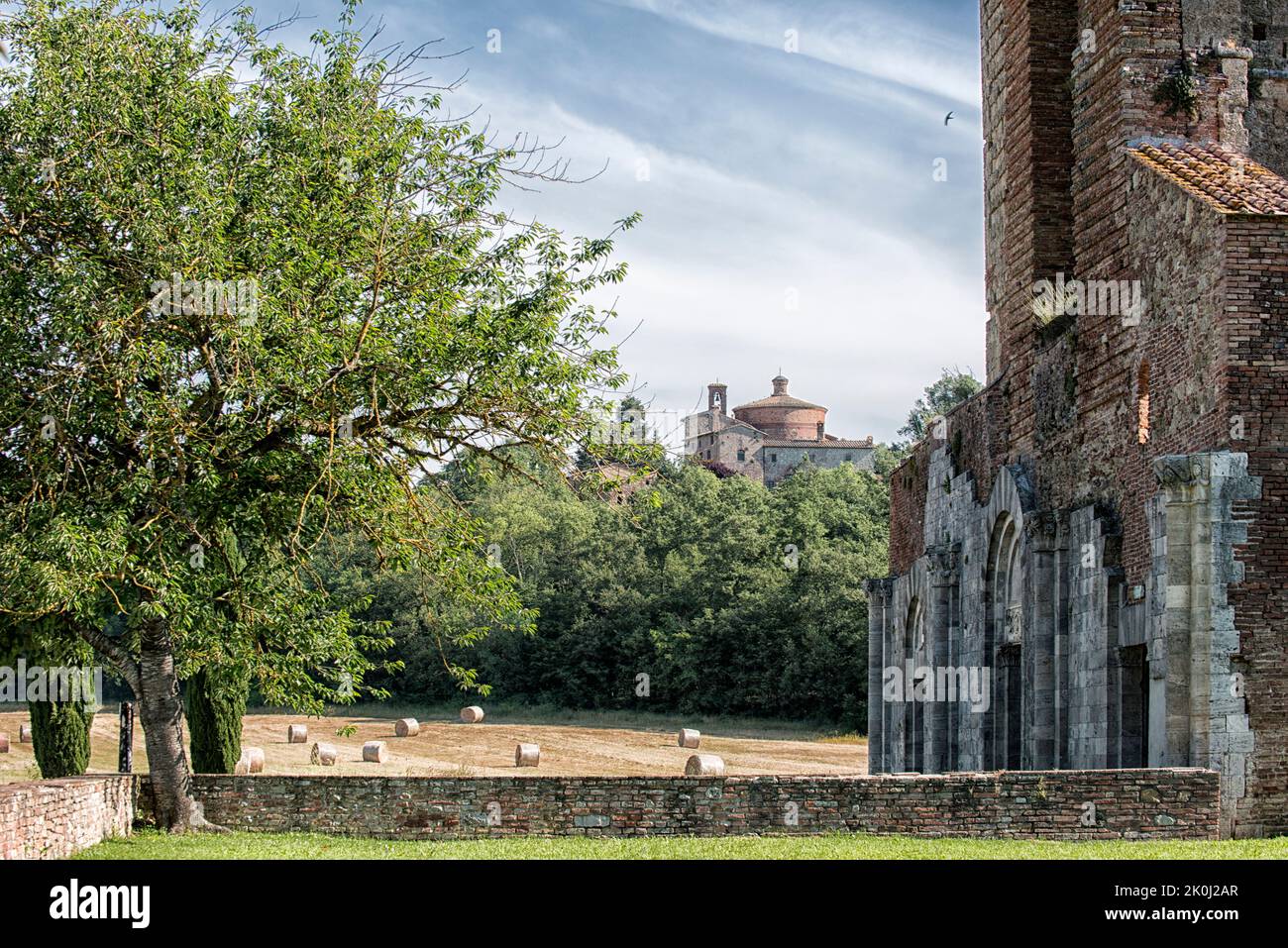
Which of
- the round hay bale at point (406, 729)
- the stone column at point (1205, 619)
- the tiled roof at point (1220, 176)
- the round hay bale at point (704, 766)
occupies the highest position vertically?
the tiled roof at point (1220, 176)

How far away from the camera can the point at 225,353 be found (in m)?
17.4

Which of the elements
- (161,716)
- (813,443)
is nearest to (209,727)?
(161,716)

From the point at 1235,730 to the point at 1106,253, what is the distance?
6.93 m

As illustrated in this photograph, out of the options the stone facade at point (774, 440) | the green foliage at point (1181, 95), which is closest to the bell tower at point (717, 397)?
the stone facade at point (774, 440)

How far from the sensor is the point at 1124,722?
1891 cm

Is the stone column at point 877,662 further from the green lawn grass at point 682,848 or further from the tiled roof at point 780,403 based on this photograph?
the tiled roof at point 780,403

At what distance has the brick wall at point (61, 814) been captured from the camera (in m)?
13.6

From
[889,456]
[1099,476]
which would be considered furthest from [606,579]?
[1099,476]

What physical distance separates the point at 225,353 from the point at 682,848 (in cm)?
780

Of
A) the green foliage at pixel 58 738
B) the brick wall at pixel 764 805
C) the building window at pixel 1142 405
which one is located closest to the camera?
the brick wall at pixel 764 805

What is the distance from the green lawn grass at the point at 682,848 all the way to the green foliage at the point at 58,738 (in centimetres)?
895
